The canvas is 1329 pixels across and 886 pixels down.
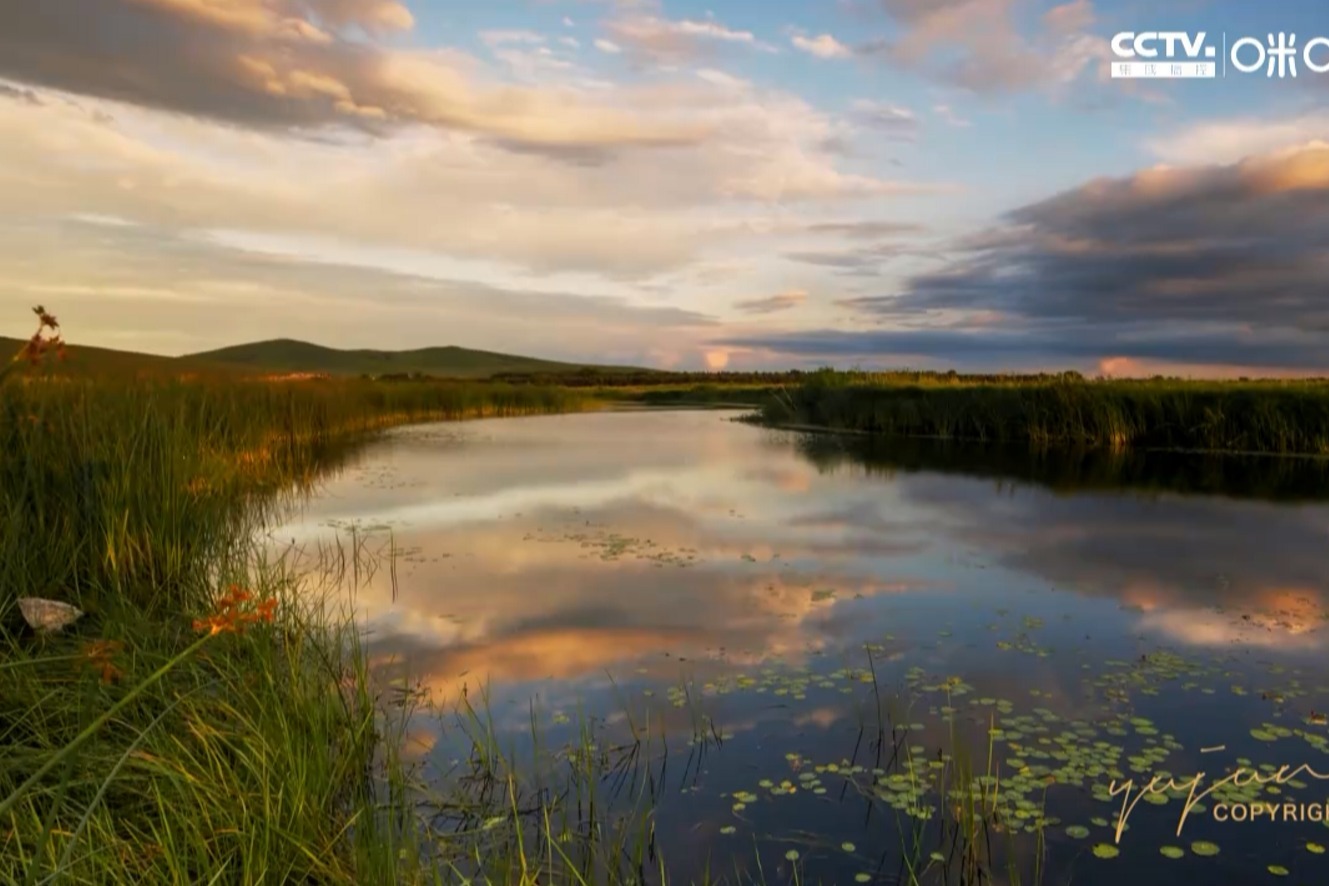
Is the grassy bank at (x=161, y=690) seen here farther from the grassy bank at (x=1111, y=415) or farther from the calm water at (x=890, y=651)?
the grassy bank at (x=1111, y=415)

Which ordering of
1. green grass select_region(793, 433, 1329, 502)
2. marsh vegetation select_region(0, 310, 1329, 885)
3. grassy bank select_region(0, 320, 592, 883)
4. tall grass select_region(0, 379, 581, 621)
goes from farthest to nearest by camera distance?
1. green grass select_region(793, 433, 1329, 502)
2. tall grass select_region(0, 379, 581, 621)
3. marsh vegetation select_region(0, 310, 1329, 885)
4. grassy bank select_region(0, 320, 592, 883)

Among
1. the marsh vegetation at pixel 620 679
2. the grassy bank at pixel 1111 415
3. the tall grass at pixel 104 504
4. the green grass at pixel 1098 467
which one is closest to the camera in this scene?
the marsh vegetation at pixel 620 679

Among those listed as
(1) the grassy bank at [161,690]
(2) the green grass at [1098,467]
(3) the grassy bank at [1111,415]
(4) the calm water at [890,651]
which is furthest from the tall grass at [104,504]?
(3) the grassy bank at [1111,415]

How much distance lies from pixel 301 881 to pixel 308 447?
1559cm

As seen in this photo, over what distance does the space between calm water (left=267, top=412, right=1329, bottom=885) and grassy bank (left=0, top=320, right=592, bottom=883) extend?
0.66m

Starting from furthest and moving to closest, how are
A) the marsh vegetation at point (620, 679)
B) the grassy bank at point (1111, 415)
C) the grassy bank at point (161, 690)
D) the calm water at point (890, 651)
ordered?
the grassy bank at point (1111, 415), the calm water at point (890, 651), the marsh vegetation at point (620, 679), the grassy bank at point (161, 690)

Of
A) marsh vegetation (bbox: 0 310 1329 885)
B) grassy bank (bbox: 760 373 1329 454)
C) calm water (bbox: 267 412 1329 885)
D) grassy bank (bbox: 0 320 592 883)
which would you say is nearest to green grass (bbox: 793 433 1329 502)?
calm water (bbox: 267 412 1329 885)

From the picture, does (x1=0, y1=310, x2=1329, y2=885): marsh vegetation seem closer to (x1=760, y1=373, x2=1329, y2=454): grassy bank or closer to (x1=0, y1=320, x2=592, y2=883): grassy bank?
(x1=0, y1=320, x2=592, y2=883): grassy bank

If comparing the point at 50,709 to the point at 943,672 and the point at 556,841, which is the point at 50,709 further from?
the point at 943,672

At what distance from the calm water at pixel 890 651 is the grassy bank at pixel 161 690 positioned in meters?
0.66

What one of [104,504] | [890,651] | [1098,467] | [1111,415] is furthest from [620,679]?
[1111,415]

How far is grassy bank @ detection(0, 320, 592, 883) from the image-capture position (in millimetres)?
2625

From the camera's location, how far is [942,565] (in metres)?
8.07

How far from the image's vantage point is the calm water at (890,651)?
339cm
